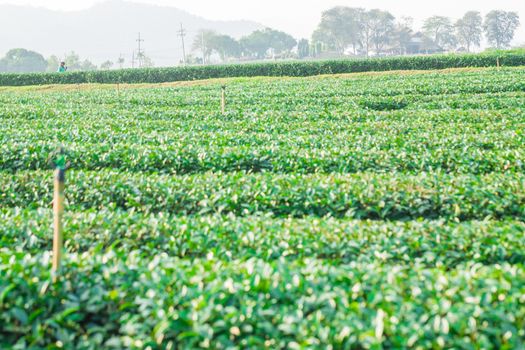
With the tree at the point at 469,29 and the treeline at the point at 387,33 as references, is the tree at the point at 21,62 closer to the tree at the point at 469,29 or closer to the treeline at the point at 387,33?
the treeline at the point at 387,33

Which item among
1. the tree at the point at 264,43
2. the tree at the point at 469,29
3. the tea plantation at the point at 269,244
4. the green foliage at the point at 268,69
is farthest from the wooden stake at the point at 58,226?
the tree at the point at 469,29

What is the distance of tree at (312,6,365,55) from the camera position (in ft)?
539

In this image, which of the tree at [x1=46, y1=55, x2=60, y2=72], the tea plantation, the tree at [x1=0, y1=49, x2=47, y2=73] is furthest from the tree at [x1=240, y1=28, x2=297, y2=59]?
the tea plantation

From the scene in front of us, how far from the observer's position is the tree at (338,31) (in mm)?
164250

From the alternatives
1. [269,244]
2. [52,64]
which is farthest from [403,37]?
[269,244]

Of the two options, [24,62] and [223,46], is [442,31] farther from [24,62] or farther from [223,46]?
[24,62]

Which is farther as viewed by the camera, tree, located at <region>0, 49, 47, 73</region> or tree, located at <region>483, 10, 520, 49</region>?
tree, located at <region>483, 10, 520, 49</region>

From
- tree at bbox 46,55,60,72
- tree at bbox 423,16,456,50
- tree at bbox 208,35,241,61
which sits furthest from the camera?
tree at bbox 423,16,456,50

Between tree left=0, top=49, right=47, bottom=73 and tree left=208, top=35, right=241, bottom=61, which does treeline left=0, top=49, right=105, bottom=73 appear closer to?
tree left=0, top=49, right=47, bottom=73

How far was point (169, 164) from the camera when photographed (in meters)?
10.3

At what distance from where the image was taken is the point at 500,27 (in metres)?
169

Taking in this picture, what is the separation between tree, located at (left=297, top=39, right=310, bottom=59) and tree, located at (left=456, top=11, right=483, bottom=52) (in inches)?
1808

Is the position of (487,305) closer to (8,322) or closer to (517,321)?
(517,321)

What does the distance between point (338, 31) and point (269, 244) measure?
16587cm
